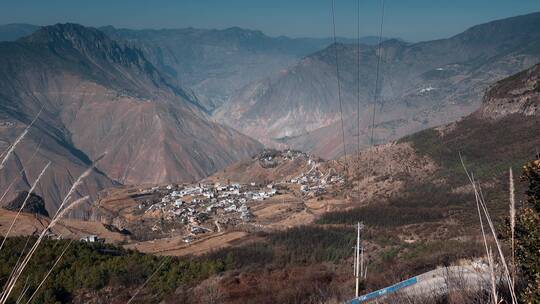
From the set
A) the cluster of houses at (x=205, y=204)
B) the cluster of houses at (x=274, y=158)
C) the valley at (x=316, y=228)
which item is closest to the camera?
the valley at (x=316, y=228)

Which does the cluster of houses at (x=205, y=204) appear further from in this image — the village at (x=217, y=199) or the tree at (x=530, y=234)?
the tree at (x=530, y=234)

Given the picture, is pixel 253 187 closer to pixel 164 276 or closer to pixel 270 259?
pixel 270 259

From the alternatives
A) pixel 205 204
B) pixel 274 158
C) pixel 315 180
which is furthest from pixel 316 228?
pixel 274 158

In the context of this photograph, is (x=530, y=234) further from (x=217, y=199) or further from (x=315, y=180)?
(x=315, y=180)

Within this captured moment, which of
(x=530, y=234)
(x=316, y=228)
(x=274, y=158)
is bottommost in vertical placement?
(x=274, y=158)

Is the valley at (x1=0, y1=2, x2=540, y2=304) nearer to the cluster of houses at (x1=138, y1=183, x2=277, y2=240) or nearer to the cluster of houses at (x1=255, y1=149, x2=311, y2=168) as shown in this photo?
the cluster of houses at (x1=138, y1=183, x2=277, y2=240)

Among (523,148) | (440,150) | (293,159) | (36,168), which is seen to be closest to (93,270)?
(523,148)

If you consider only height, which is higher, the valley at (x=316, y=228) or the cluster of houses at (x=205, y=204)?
the valley at (x=316, y=228)

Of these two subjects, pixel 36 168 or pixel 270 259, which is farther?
pixel 36 168

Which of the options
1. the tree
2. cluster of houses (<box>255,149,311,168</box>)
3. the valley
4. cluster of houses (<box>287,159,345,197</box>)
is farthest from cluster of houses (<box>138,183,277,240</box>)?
the tree

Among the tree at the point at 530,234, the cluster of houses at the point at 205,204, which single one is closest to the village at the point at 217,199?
the cluster of houses at the point at 205,204

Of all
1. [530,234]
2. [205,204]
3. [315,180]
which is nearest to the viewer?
[530,234]
